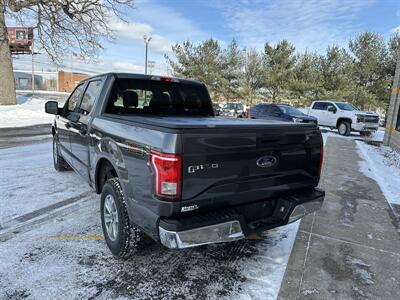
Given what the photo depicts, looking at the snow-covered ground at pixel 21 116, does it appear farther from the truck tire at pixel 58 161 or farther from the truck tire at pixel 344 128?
the truck tire at pixel 344 128

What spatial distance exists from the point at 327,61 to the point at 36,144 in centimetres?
3118

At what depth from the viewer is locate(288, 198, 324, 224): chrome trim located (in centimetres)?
318

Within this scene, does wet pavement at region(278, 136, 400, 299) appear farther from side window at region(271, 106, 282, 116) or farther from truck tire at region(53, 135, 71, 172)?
side window at region(271, 106, 282, 116)

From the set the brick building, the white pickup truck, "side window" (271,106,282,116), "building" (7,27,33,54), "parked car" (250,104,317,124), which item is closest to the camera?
"parked car" (250,104,317,124)

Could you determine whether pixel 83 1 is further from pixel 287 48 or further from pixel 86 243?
pixel 287 48

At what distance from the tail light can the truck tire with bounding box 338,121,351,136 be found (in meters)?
17.9

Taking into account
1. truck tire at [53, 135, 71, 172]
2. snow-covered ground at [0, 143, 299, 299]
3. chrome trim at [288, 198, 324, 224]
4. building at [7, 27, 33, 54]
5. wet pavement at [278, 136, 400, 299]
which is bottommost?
wet pavement at [278, 136, 400, 299]

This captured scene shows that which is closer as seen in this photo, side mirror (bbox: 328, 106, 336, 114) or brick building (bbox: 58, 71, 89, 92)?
side mirror (bbox: 328, 106, 336, 114)

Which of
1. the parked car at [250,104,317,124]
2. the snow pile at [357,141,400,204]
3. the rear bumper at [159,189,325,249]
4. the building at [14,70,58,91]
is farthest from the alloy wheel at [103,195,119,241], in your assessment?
the building at [14,70,58,91]

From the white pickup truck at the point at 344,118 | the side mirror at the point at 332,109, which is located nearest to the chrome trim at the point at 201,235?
the white pickup truck at the point at 344,118

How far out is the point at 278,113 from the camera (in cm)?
1689

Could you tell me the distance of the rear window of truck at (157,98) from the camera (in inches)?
161

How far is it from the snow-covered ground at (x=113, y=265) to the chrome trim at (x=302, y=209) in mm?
563

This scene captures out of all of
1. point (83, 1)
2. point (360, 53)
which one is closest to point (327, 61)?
point (360, 53)
